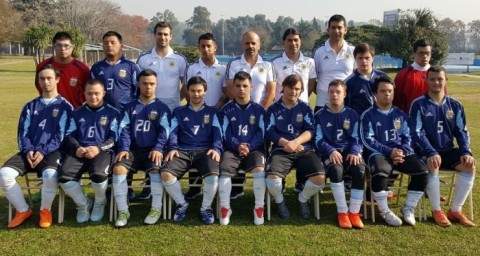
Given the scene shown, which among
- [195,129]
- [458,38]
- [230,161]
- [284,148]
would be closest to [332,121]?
[284,148]

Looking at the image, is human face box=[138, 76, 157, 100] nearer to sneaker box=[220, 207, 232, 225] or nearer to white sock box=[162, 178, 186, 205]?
white sock box=[162, 178, 186, 205]

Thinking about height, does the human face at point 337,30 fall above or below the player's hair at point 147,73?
above

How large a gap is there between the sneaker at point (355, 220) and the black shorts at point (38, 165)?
11.2 feet

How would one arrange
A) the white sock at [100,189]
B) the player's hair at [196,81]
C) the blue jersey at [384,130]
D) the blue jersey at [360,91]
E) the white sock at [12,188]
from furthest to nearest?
1. the blue jersey at [360,91]
2. the player's hair at [196,81]
3. the blue jersey at [384,130]
4. the white sock at [100,189]
5. the white sock at [12,188]

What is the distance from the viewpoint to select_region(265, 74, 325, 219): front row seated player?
473cm

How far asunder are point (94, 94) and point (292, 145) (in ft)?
8.09

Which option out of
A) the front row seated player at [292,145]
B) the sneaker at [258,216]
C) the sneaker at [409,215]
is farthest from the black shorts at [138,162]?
the sneaker at [409,215]

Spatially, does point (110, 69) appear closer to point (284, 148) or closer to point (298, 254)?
point (284, 148)

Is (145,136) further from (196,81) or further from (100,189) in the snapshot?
(196,81)

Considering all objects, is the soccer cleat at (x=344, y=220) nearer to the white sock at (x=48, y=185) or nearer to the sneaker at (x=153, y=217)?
the sneaker at (x=153, y=217)

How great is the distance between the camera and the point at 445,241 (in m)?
4.21

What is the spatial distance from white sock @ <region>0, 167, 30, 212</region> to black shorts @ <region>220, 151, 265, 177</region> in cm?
232

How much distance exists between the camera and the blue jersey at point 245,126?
5.11 metres

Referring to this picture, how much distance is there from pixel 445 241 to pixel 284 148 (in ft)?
6.45
